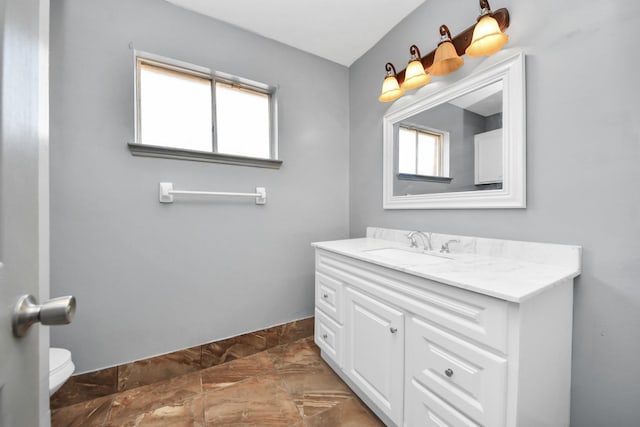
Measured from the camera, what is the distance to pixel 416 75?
1542mm

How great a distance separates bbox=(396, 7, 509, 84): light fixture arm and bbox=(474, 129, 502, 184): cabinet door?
489 mm

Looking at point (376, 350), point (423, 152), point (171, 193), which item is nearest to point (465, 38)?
point (423, 152)

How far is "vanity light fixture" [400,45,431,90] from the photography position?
5.03 feet

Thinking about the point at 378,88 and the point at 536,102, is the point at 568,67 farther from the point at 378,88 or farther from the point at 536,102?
the point at 378,88

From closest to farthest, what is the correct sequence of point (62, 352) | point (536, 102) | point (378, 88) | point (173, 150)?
point (536, 102), point (62, 352), point (173, 150), point (378, 88)

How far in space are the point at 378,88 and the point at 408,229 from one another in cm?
117

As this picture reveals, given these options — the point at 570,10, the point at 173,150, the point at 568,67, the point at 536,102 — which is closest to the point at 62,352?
the point at 173,150

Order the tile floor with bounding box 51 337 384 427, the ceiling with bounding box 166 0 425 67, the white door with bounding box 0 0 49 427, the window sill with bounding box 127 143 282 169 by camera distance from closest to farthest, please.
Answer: the white door with bounding box 0 0 49 427
the tile floor with bounding box 51 337 384 427
the window sill with bounding box 127 143 282 169
the ceiling with bounding box 166 0 425 67

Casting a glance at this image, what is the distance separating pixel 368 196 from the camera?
7.07 feet

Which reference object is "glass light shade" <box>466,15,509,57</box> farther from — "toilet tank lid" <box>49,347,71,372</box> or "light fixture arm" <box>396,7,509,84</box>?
"toilet tank lid" <box>49,347,71,372</box>

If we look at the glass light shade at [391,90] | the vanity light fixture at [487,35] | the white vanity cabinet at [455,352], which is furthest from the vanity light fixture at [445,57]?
the white vanity cabinet at [455,352]

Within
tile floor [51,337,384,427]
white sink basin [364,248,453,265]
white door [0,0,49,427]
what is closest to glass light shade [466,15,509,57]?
white sink basin [364,248,453,265]

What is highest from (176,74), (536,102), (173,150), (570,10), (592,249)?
(176,74)

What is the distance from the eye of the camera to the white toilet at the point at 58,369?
1.08m
